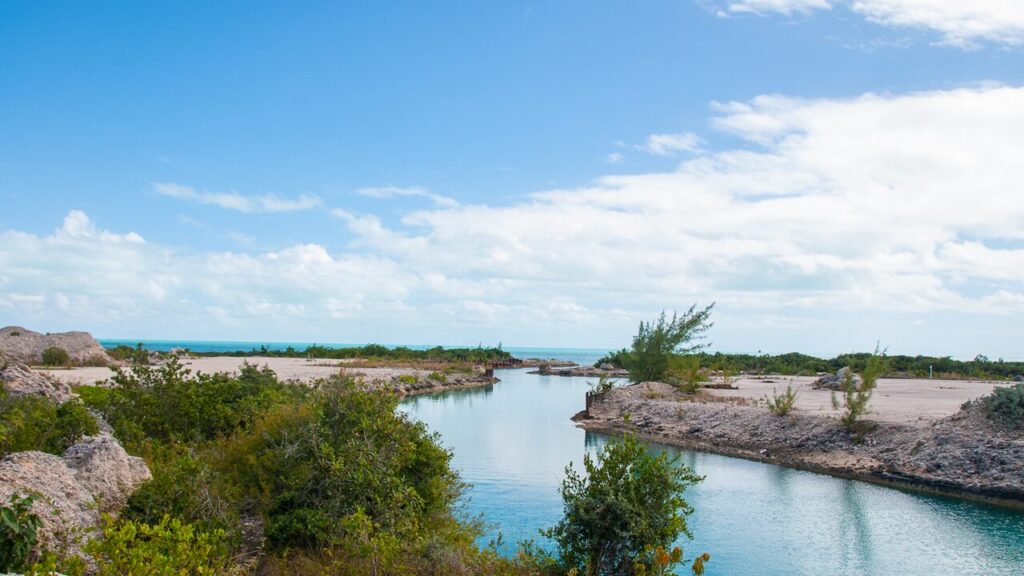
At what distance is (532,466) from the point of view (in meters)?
23.0

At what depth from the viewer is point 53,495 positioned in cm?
801

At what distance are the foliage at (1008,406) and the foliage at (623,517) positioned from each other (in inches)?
636

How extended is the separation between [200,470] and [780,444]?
69.8 feet

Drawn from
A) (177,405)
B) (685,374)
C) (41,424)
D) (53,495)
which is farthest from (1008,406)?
(41,424)

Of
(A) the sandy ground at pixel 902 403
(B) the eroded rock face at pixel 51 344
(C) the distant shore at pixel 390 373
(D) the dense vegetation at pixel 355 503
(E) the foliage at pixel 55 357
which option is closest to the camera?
(D) the dense vegetation at pixel 355 503

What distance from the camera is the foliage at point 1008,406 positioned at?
21.0m

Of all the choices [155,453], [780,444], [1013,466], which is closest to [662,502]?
[155,453]

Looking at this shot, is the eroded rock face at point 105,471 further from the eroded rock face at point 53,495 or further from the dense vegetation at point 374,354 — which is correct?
the dense vegetation at point 374,354

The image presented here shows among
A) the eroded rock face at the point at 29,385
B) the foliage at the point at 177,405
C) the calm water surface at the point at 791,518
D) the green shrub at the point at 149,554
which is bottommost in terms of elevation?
the calm water surface at the point at 791,518

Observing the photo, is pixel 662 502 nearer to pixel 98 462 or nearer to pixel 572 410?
pixel 98 462

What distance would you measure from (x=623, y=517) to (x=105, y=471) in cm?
707

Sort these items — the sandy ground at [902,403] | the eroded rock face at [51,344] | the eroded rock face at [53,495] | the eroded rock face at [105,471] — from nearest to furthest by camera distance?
the eroded rock face at [53,495] → the eroded rock face at [105,471] → the sandy ground at [902,403] → the eroded rock face at [51,344]

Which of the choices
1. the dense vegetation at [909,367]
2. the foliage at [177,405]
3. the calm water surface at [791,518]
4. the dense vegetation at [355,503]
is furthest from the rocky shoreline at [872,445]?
the dense vegetation at [909,367]

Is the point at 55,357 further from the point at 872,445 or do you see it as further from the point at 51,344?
the point at 872,445
